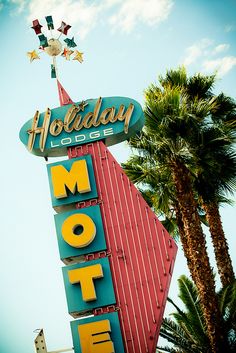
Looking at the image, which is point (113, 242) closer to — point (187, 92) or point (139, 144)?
point (139, 144)

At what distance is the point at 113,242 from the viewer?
1066 centimetres

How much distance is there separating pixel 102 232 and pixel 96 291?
4.66 feet

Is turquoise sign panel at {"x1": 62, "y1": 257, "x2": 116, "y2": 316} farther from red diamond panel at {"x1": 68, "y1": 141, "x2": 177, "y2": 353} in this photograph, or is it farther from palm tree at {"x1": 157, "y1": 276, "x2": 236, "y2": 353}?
palm tree at {"x1": 157, "y1": 276, "x2": 236, "y2": 353}

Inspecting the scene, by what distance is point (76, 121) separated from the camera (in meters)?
12.3

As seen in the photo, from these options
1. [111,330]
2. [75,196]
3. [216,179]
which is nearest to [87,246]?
[75,196]

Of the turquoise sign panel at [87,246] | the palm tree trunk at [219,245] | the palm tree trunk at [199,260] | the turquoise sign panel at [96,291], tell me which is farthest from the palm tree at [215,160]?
the turquoise sign panel at [96,291]

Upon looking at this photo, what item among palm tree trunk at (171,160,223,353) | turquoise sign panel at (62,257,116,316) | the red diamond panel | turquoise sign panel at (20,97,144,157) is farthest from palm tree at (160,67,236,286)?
turquoise sign panel at (62,257,116,316)

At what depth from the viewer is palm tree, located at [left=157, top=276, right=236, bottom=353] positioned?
1255cm

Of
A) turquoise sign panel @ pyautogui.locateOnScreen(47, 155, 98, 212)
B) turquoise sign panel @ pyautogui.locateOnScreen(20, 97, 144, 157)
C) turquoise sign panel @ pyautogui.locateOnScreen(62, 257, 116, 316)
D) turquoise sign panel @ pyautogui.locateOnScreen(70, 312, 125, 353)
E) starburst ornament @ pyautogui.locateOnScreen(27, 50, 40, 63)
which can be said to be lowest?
turquoise sign panel @ pyautogui.locateOnScreen(70, 312, 125, 353)

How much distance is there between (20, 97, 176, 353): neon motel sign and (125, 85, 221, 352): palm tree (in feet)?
3.71

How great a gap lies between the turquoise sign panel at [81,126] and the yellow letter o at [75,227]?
2.23 metres

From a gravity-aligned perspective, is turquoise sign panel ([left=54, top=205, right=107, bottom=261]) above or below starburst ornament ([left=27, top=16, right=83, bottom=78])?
below

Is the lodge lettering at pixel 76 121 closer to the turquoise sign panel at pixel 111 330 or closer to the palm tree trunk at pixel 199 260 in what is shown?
the palm tree trunk at pixel 199 260

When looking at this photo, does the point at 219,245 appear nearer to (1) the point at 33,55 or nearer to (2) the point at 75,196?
(2) the point at 75,196
